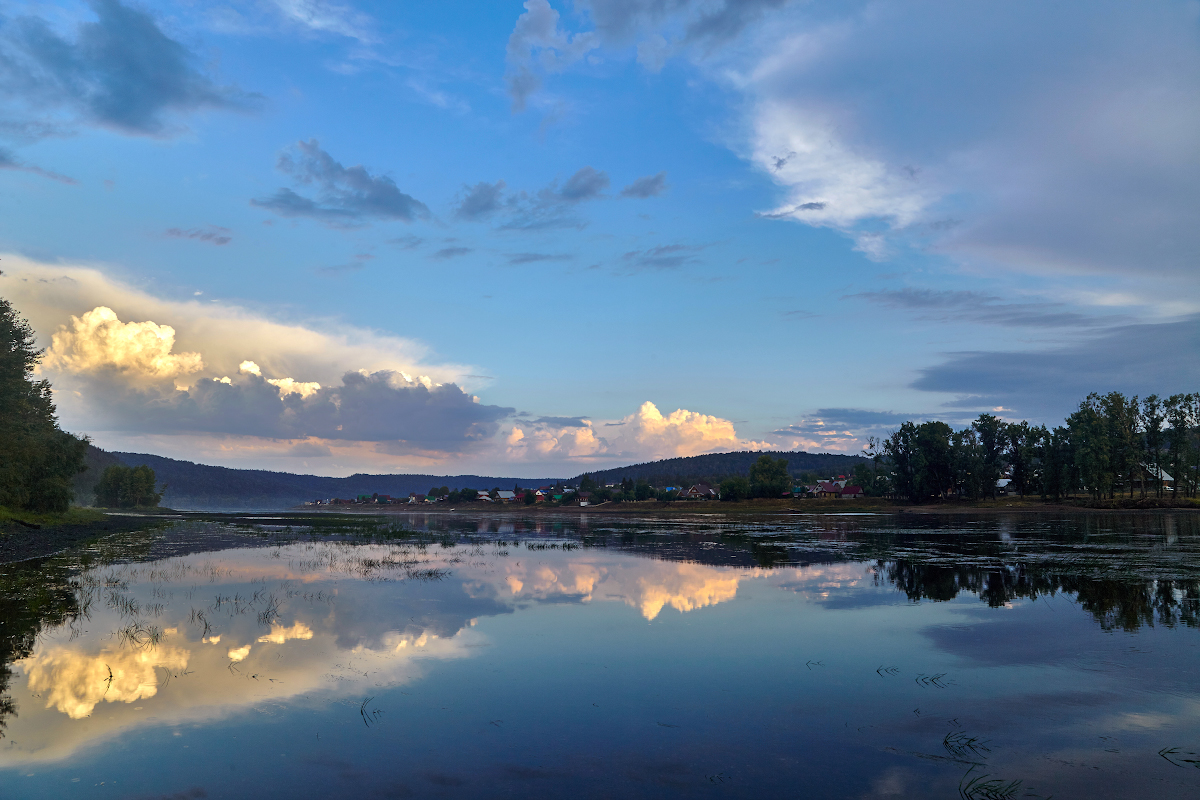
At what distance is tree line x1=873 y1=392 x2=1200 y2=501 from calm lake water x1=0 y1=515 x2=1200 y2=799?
90129 millimetres

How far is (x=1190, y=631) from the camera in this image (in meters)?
18.2

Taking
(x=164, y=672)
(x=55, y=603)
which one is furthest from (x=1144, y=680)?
(x=55, y=603)

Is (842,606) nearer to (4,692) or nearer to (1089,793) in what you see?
(1089,793)

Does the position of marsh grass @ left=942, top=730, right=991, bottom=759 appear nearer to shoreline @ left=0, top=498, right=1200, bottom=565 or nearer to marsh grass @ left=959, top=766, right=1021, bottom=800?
marsh grass @ left=959, top=766, right=1021, bottom=800

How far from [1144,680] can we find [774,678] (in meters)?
8.13

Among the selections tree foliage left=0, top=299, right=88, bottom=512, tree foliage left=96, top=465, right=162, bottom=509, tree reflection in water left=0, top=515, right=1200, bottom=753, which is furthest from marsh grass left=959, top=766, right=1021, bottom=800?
tree foliage left=96, top=465, right=162, bottom=509

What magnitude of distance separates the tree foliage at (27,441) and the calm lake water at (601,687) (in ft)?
91.2

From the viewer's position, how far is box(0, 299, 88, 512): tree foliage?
154 ft

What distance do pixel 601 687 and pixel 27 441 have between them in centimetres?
6029

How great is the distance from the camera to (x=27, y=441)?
168 feet

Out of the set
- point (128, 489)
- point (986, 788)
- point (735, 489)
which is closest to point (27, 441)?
point (986, 788)

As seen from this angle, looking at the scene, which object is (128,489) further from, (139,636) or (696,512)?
(139,636)

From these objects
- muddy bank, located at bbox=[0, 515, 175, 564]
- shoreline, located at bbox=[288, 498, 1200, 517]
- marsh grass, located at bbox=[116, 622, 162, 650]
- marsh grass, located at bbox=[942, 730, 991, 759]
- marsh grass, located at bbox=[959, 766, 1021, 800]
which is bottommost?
shoreline, located at bbox=[288, 498, 1200, 517]

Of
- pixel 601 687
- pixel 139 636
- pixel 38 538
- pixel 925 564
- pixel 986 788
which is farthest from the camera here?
pixel 38 538
